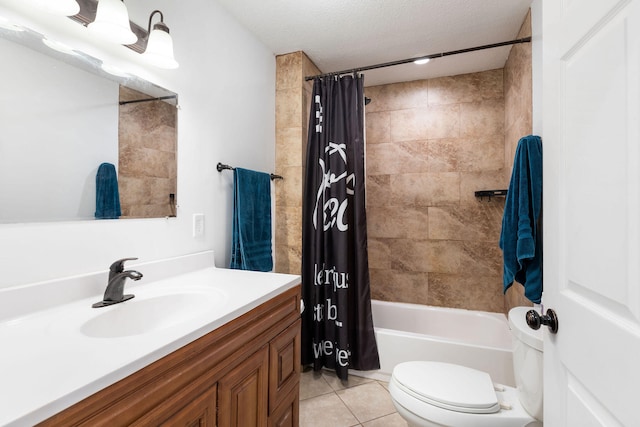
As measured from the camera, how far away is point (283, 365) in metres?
1.20

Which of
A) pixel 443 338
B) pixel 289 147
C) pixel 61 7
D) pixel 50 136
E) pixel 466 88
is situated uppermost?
pixel 466 88

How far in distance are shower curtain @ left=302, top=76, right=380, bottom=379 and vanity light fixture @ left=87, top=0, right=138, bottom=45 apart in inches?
51.1

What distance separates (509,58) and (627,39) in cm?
215

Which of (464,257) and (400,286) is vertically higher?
(464,257)

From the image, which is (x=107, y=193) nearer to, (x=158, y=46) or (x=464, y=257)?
Answer: (x=158, y=46)

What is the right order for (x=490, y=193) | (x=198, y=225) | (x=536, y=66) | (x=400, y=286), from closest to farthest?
(x=198, y=225) < (x=536, y=66) < (x=490, y=193) < (x=400, y=286)

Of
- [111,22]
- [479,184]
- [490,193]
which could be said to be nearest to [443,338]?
[490,193]

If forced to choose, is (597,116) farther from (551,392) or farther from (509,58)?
(509,58)

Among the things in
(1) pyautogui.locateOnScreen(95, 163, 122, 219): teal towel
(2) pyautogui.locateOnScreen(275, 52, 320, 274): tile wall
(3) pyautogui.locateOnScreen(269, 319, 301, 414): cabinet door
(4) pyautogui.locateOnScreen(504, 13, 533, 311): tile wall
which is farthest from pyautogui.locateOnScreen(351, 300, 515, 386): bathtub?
(1) pyautogui.locateOnScreen(95, 163, 122, 219): teal towel

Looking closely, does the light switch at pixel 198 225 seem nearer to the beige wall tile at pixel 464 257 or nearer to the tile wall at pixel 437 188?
the tile wall at pixel 437 188

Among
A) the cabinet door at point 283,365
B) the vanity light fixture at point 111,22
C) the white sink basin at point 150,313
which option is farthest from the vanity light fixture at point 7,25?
the cabinet door at point 283,365

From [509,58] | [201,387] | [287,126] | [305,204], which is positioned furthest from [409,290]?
[201,387]

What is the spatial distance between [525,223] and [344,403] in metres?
1.49

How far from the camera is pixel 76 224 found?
1035mm
